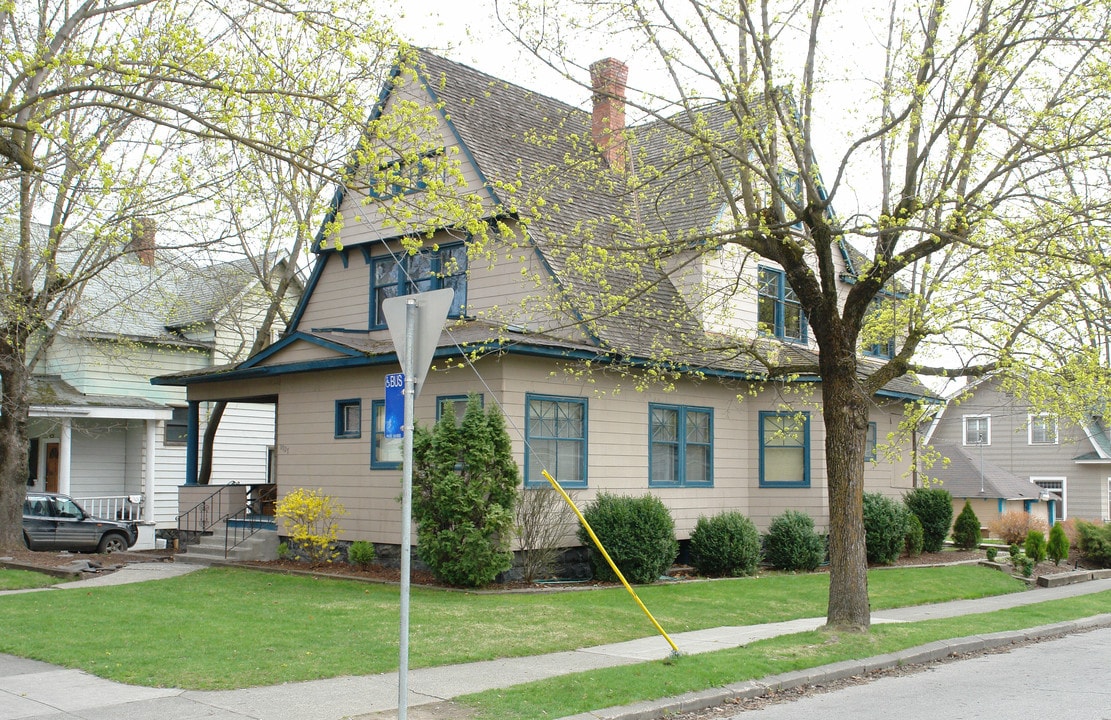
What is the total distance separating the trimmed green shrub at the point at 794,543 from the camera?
65.7ft

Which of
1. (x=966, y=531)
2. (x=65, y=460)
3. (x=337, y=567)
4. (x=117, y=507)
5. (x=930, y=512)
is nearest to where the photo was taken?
(x=337, y=567)

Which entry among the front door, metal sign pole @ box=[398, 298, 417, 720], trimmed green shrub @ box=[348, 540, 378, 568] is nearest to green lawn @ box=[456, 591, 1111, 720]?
metal sign pole @ box=[398, 298, 417, 720]

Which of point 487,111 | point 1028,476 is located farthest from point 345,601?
point 1028,476

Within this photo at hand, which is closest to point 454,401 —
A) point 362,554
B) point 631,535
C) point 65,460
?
point 362,554

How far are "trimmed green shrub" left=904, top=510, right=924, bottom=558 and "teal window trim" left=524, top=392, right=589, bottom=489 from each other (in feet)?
31.2

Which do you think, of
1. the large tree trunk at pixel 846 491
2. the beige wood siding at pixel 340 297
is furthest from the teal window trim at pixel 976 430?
the large tree trunk at pixel 846 491

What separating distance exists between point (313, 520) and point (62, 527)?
8811 mm

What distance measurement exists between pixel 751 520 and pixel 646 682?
39.9 ft

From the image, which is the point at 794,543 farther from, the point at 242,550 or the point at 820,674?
the point at 242,550

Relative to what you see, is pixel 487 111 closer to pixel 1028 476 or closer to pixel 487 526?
pixel 487 526

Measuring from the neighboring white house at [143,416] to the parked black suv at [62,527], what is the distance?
240 centimetres

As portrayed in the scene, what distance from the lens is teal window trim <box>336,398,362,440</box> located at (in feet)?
61.6

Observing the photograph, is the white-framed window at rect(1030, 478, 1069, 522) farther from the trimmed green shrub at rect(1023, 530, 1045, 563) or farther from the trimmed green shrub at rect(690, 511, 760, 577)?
the trimmed green shrub at rect(690, 511, 760, 577)

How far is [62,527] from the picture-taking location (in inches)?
922
